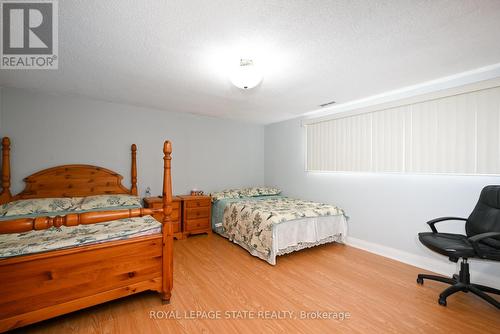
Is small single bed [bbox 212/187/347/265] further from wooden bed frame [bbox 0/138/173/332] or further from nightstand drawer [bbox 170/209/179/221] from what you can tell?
wooden bed frame [bbox 0/138/173/332]

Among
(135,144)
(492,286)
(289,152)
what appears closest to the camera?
(492,286)

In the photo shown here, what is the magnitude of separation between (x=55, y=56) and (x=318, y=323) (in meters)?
3.40

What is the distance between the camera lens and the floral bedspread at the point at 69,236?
5.14 feet

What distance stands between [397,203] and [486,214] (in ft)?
2.99

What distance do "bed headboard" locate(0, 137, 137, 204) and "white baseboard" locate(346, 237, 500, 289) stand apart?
150 inches

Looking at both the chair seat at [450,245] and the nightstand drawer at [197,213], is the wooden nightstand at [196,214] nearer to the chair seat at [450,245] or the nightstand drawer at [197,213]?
the nightstand drawer at [197,213]

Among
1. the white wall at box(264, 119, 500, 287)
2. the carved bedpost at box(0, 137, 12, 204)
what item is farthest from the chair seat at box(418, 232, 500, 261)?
the carved bedpost at box(0, 137, 12, 204)

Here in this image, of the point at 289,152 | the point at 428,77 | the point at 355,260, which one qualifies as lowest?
the point at 355,260

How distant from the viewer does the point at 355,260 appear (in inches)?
117

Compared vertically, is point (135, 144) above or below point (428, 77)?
below

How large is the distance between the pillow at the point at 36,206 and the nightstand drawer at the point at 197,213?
1.58 m

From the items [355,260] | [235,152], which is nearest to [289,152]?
[235,152]

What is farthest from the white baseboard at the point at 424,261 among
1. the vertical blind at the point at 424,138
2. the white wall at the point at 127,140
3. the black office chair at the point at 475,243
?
the white wall at the point at 127,140

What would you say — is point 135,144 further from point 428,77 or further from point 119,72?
point 428,77
